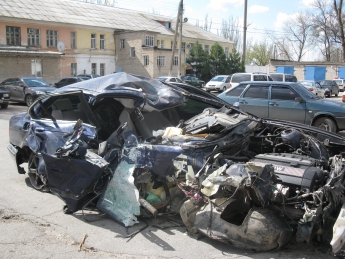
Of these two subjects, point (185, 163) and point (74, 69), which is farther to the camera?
point (74, 69)

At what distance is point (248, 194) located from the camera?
350 cm

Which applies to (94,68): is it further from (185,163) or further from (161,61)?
(185,163)

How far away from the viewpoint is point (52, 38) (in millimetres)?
35156

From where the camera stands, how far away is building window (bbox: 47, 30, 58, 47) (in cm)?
3484

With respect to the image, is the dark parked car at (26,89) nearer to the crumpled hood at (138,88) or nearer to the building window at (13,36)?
the crumpled hood at (138,88)

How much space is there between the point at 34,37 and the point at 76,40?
4.53 m

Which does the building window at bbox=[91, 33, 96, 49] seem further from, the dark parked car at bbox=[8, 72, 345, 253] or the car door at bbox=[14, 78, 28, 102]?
the dark parked car at bbox=[8, 72, 345, 253]

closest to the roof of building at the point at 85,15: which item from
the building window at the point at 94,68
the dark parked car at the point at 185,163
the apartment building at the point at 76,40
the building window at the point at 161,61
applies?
the apartment building at the point at 76,40

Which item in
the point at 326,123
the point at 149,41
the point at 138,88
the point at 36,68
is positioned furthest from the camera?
the point at 149,41

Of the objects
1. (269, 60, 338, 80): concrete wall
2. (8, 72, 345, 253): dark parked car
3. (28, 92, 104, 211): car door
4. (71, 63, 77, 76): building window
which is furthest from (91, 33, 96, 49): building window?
(28, 92, 104, 211): car door

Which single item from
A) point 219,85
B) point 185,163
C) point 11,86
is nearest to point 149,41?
point 219,85

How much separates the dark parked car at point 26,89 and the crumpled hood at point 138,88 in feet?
44.6

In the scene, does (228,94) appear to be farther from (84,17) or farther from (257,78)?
(84,17)

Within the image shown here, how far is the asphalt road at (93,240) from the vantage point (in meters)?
3.56
